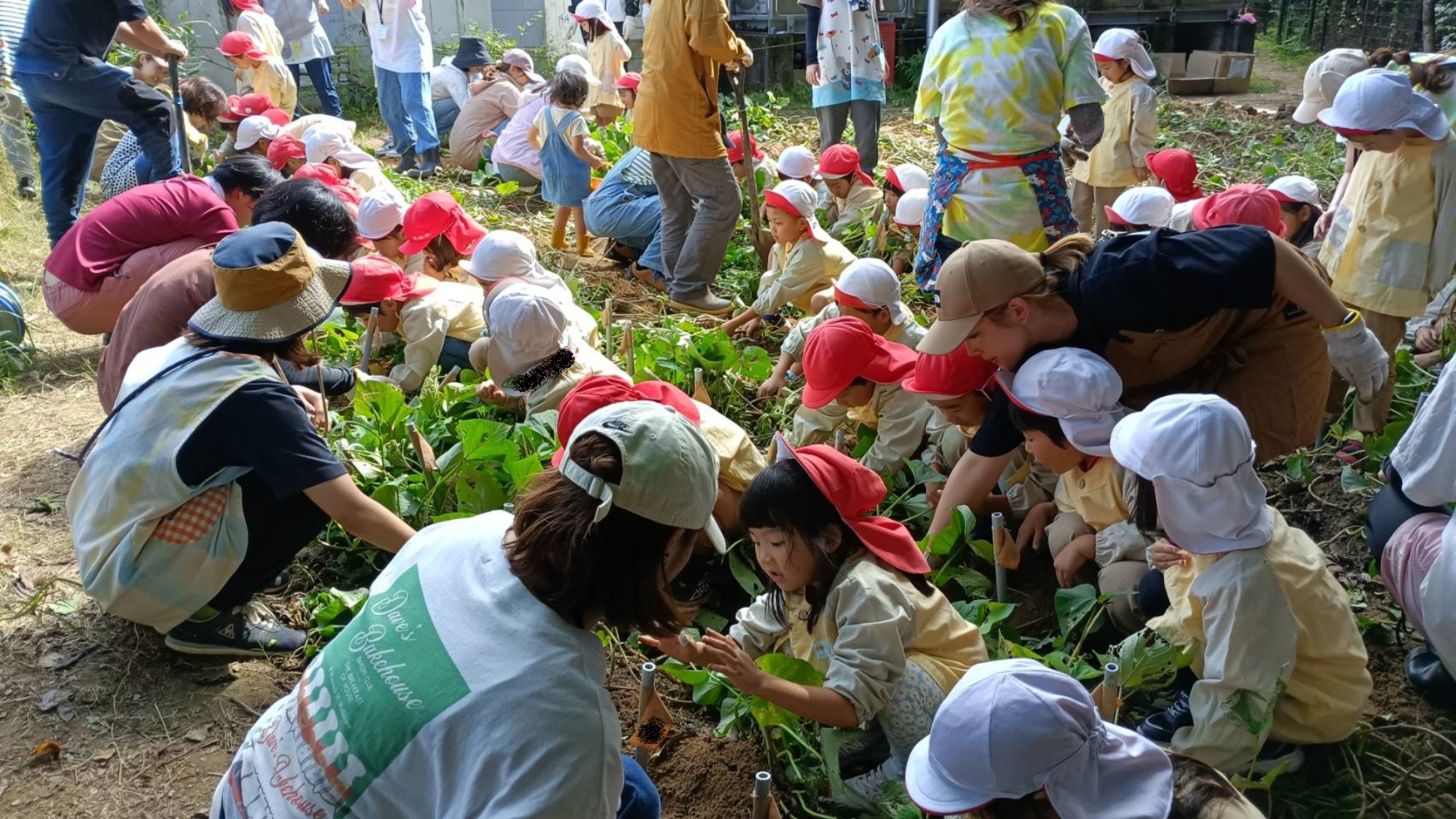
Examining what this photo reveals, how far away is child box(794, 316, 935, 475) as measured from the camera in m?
3.32

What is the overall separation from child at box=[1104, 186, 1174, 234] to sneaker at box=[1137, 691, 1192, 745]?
8.45ft

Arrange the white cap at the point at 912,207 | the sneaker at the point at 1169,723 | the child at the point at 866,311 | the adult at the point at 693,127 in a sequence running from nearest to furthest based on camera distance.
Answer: the sneaker at the point at 1169,723 < the child at the point at 866,311 < the adult at the point at 693,127 < the white cap at the point at 912,207

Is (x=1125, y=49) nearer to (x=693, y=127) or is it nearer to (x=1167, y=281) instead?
(x=693, y=127)

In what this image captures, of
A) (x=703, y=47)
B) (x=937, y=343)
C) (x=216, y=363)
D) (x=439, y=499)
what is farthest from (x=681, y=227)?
(x=216, y=363)

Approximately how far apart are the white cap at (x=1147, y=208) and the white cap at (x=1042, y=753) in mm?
3387

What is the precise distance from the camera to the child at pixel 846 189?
5906mm

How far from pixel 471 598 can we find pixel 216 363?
4.20 feet

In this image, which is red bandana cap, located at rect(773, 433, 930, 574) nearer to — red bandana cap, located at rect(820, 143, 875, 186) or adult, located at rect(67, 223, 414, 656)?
adult, located at rect(67, 223, 414, 656)

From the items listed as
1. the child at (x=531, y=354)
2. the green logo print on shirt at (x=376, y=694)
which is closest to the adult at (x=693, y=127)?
the child at (x=531, y=354)

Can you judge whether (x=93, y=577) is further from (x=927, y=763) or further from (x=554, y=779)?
(x=927, y=763)

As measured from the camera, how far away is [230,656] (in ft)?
9.30

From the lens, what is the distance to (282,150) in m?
6.54

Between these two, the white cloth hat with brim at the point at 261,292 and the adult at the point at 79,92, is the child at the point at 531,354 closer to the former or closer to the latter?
the white cloth hat with brim at the point at 261,292

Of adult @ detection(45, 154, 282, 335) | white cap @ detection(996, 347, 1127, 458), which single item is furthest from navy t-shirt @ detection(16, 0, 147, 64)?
white cap @ detection(996, 347, 1127, 458)
